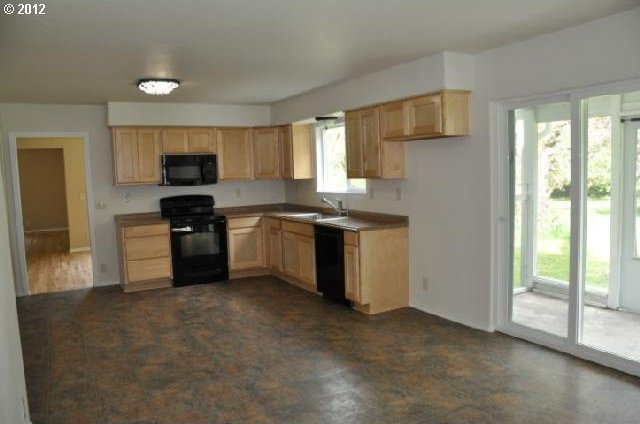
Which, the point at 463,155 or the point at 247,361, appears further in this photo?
the point at 463,155

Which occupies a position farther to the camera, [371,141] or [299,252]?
[299,252]

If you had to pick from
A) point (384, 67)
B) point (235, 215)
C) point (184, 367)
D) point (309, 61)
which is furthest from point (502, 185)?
point (235, 215)

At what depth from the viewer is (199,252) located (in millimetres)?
6441

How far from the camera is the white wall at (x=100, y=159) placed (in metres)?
6.14

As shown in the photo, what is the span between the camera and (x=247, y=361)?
150 inches

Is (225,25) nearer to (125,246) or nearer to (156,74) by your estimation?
(156,74)

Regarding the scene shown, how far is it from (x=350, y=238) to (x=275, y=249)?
1.91m

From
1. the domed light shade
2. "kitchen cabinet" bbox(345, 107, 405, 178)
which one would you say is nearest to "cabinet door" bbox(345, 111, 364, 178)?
"kitchen cabinet" bbox(345, 107, 405, 178)

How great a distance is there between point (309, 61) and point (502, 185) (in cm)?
192

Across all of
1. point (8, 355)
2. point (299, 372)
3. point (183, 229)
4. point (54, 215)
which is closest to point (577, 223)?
point (299, 372)

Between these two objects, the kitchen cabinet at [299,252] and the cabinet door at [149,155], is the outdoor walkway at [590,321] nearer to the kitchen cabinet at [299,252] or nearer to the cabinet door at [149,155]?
the kitchen cabinet at [299,252]

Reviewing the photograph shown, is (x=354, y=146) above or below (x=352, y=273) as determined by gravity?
above

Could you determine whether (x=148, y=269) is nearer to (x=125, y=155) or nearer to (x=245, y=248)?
(x=245, y=248)

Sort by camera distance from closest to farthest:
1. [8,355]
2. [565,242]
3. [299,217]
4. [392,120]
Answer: [8,355] → [565,242] → [392,120] → [299,217]
